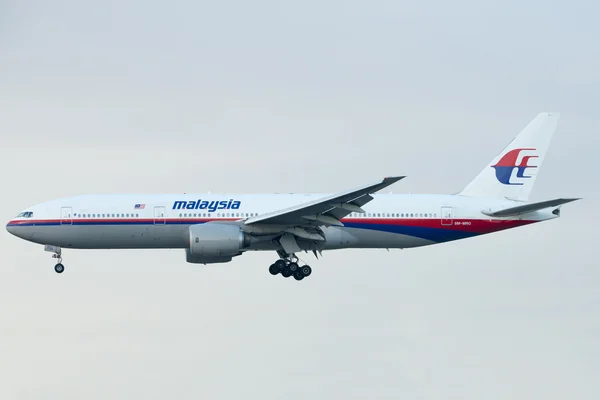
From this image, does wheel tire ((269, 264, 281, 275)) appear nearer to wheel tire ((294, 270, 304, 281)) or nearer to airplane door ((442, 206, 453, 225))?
wheel tire ((294, 270, 304, 281))

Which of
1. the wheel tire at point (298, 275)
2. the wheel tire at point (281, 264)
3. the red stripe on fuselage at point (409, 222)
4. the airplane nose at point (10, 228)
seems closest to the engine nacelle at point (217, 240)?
the red stripe on fuselage at point (409, 222)

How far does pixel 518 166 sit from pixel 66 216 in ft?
69.2

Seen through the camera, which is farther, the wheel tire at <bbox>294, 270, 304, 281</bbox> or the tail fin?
the tail fin

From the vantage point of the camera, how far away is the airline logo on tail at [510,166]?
50.4m

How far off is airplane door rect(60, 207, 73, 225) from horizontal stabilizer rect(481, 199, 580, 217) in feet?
60.3

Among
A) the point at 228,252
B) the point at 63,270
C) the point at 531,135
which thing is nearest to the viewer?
the point at 228,252

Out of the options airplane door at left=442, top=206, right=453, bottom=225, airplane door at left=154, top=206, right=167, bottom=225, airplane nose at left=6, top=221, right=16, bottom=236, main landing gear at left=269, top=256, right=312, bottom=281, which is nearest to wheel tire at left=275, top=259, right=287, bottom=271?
main landing gear at left=269, top=256, right=312, bottom=281

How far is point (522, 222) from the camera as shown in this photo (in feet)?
159

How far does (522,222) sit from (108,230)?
729 inches

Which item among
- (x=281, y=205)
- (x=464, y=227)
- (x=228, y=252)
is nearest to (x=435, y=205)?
(x=464, y=227)

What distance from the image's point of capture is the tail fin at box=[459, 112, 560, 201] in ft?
164

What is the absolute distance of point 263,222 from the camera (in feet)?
147

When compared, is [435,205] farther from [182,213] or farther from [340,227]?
[182,213]

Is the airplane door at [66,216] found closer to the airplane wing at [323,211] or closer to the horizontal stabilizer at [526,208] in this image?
the airplane wing at [323,211]
